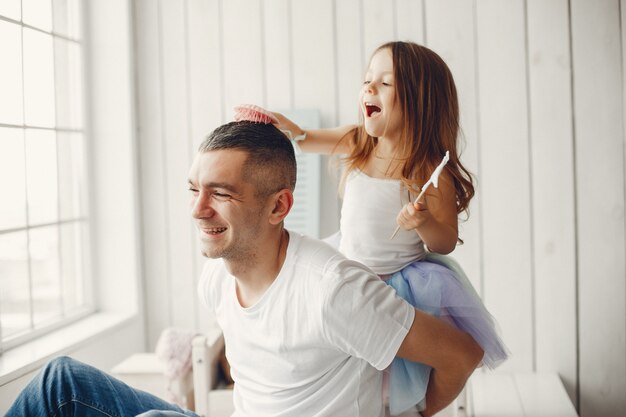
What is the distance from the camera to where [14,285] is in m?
2.27

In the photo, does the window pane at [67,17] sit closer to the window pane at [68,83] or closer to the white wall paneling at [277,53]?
the window pane at [68,83]

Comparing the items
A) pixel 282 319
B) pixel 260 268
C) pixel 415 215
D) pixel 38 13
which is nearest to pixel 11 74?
pixel 38 13

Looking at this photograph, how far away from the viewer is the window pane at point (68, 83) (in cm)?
264

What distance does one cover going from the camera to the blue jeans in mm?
1464

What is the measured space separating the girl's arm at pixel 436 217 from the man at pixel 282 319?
0.16 m

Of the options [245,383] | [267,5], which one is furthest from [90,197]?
[245,383]

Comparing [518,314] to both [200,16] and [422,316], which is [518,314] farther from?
[200,16]

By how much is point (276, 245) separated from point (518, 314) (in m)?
1.44

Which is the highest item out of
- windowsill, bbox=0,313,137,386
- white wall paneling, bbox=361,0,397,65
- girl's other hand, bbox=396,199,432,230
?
white wall paneling, bbox=361,0,397,65

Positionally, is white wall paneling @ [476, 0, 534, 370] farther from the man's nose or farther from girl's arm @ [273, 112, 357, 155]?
the man's nose

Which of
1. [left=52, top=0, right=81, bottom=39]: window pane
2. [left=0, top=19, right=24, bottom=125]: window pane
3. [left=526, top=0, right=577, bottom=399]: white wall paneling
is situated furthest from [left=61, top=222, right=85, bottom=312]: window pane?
[left=526, top=0, right=577, bottom=399]: white wall paneling

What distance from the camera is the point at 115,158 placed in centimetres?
279

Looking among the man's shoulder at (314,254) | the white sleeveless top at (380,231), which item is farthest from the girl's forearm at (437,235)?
the man's shoulder at (314,254)

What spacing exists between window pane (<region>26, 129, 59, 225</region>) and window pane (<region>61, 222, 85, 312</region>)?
127 mm
